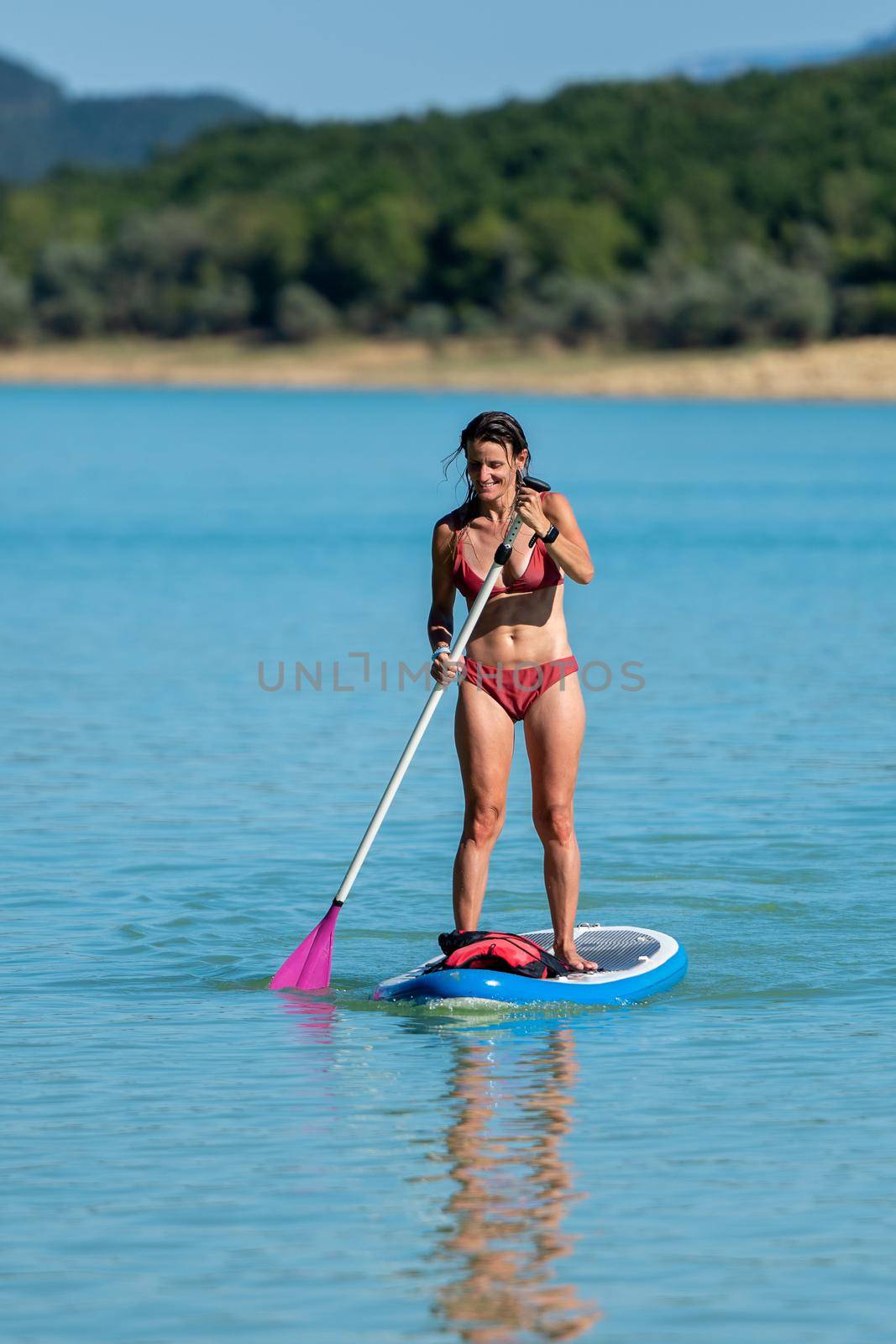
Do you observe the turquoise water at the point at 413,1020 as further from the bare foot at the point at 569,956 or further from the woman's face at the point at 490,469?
the woman's face at the point at 490,469

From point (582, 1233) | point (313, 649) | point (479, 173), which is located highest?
point (479, 173)

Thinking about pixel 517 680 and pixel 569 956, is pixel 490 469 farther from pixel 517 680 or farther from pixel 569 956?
pixel 569 956

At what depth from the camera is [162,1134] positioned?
279 inches

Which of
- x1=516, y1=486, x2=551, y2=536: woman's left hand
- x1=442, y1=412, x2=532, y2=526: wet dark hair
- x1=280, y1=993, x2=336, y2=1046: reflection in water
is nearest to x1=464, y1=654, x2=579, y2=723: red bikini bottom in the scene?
x1=516, y1=486, x2=551, y2=536: woman's left hand

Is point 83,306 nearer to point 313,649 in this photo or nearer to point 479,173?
point 479,173

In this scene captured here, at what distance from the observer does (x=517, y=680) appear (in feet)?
26.6

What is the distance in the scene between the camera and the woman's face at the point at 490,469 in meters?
7.81

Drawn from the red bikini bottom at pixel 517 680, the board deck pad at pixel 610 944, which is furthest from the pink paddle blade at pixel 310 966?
the red bikini bottom at pixel 517 680

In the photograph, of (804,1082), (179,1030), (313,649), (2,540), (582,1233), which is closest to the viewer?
(582,1233)

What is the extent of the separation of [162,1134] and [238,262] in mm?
122221

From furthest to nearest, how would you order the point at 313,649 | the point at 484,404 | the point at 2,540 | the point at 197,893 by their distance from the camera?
the point at 484,404, the point at 2,540, the point at 313,649, the point at 197,893

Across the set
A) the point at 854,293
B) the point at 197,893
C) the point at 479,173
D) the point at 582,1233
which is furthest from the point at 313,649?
the point at 479,173

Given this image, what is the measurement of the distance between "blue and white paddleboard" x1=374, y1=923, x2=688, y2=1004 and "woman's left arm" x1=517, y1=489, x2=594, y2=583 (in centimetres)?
169

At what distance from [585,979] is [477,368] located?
3697 inches
